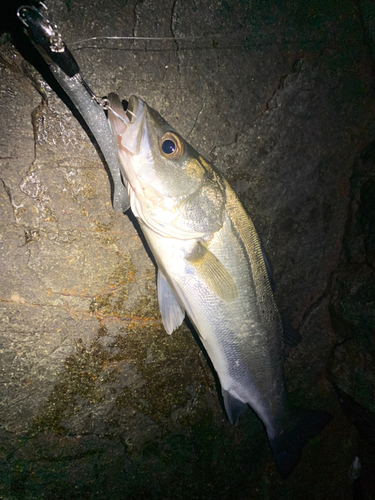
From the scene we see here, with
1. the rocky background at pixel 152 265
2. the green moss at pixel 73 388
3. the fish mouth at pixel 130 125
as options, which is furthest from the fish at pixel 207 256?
the green moss at pixel 73 388

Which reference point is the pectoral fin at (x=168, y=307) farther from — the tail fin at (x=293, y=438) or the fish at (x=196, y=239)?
the tail fin at (x=293, y=438)

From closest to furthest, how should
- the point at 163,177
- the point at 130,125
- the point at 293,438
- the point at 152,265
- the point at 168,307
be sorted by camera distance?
the point at 130,125, the point at 163,177, the point at 168,307, the point at 152,265, the point at 293,438

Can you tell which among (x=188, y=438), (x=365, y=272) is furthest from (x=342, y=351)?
(x=188, y=438)

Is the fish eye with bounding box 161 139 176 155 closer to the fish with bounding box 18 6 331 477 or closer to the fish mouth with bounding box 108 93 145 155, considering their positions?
the fish with bounding box 18 6 331 477

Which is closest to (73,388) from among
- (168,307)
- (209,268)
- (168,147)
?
(168,307)

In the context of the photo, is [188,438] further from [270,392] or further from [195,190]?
[195,190]

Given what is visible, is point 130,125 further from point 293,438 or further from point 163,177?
point 293,438

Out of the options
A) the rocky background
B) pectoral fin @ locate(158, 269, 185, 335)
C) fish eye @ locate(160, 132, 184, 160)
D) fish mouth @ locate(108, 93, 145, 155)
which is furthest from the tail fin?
fish mouth @ locate(108, 93, 145, 155)

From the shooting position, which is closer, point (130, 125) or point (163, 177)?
point (130, 125)
